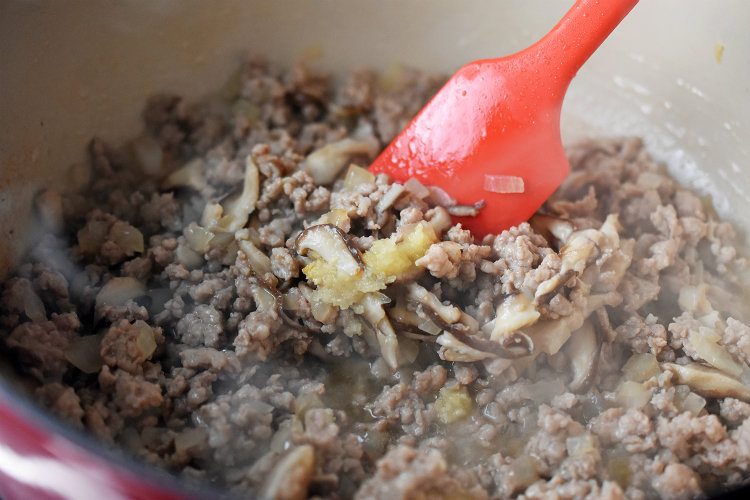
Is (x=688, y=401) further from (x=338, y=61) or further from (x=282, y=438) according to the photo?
(x=338, y=61)

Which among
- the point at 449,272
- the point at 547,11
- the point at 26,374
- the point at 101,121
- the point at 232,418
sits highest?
the point at 547,11

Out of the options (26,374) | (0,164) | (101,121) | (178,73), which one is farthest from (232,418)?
(178,73)

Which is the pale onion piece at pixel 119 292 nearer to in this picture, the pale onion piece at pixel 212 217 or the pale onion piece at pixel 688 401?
the pale onion piece at pixel 212 217

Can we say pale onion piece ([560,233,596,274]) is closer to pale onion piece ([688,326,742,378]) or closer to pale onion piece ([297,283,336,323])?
pale onion piece ([688,326,742,378])

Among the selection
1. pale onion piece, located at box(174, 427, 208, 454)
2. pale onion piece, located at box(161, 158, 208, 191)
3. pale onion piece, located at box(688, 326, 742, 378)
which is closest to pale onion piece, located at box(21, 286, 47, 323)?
A: pale onion piece, located at box(174, 427, 208, 454)

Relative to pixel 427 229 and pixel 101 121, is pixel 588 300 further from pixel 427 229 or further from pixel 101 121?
pixel 101 121

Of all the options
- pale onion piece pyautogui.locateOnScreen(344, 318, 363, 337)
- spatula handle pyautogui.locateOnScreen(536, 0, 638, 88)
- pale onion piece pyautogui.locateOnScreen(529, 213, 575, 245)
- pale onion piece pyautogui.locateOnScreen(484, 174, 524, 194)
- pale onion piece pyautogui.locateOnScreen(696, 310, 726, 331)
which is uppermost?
spatula handle pyautogui.locateOnScreen(536, 0, 638, 88)

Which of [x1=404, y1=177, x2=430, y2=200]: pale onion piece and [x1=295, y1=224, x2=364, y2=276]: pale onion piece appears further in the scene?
[x1=404, y1=177, x2=430, y2=200]: pale onion piece
